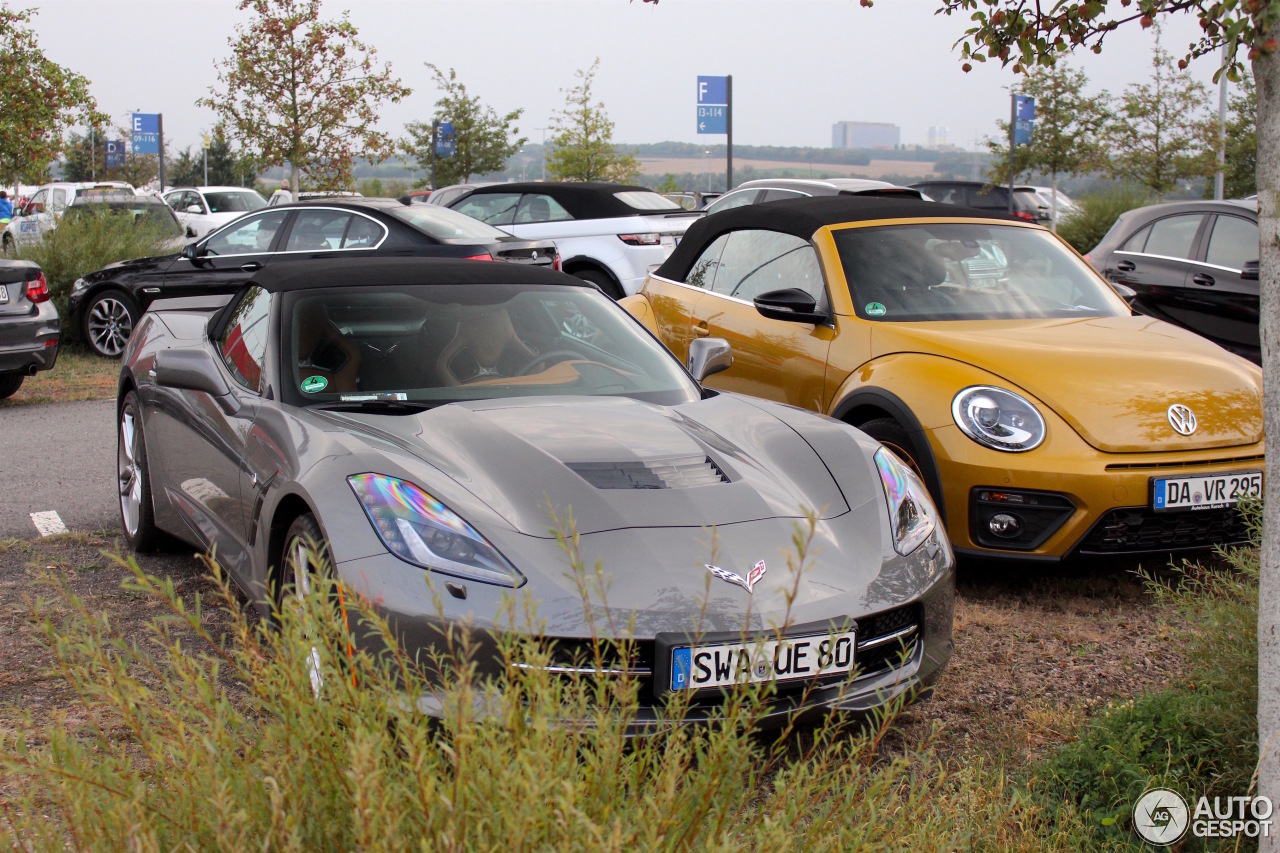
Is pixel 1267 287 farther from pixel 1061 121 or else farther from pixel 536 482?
pixel 1061 121

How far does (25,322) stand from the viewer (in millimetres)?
9672

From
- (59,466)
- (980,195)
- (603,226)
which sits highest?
(980,195)

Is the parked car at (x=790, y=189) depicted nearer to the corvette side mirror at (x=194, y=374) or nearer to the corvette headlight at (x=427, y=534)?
the corvette side mirror at (x=194, y=374)

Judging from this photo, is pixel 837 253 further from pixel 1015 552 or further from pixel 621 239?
pixel 621 239

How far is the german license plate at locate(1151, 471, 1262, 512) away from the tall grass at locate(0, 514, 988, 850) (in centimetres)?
292

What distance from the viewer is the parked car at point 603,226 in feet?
44.3

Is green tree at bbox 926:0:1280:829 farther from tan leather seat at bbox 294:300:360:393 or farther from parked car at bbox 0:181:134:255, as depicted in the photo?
parked car at bbox 0:181:134:255

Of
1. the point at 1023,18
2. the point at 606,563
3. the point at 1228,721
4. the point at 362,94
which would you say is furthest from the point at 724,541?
the point at 362,94

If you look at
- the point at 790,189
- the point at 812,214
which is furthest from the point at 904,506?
the point at 790,189

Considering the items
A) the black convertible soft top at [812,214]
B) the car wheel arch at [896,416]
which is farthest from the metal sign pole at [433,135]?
the car wheel arch at [896,416]

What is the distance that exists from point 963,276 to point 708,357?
1.87m

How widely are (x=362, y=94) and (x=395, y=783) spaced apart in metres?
31.3

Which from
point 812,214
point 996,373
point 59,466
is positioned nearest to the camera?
point 996,373

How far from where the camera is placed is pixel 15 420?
9430 mm
